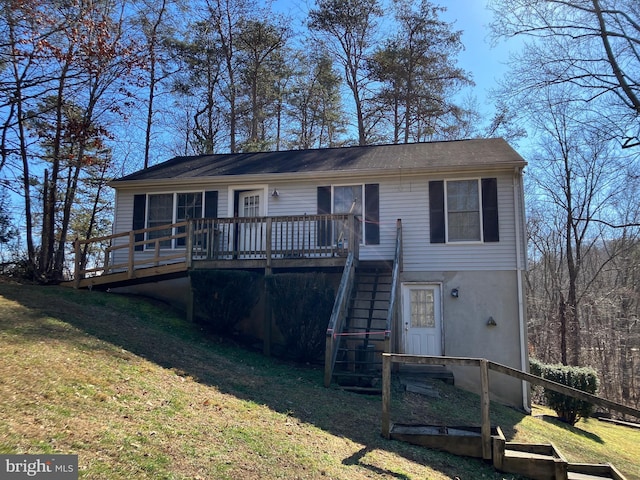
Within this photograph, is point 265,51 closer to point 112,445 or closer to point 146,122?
point 146,122

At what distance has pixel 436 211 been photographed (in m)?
11.3

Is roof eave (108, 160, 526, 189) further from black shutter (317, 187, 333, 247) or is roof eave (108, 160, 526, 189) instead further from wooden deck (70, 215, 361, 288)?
wooden deck (70, 215, 361, 288)

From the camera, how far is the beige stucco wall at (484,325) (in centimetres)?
1052

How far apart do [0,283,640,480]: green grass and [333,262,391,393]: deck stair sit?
54 centimetres

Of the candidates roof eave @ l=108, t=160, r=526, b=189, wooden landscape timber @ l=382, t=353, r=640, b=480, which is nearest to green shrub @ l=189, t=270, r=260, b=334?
roof eave @ l=108, t=160, r=526, b=189

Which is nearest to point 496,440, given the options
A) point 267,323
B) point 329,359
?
point 329,359

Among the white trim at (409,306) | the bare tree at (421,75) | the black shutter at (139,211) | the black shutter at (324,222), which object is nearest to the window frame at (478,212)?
the white trim at (409,306)

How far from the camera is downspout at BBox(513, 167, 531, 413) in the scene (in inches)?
408

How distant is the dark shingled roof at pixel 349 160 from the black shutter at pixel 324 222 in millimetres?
579

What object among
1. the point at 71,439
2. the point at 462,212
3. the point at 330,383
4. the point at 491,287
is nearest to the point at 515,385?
the point at 491,287

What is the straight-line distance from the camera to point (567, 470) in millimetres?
Result: 5562

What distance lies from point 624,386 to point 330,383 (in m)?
20.2

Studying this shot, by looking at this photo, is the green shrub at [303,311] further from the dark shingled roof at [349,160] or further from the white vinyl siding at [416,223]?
the dark shingled roof at [349,160]

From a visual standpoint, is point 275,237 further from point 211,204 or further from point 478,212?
point 478,212
